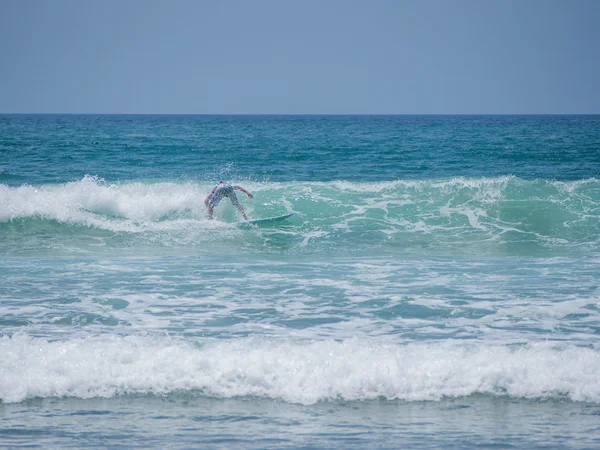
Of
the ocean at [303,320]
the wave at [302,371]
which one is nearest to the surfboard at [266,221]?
the ocean at [303,320]

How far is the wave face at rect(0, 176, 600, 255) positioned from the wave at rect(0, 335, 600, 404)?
662cm

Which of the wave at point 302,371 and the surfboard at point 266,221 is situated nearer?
the wave at point 302,371

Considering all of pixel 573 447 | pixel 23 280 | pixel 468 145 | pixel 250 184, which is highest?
pixel 468 145

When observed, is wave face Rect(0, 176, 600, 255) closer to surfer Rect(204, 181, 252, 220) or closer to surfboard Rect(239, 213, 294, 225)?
surfboard Rect(239, 213, 294, 225)

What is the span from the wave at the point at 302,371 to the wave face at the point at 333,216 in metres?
6.62

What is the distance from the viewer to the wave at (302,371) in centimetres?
610

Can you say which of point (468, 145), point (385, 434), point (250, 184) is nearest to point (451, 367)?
point (385, 434)

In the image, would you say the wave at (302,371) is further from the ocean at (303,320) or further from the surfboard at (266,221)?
the surfboard at (266,221)

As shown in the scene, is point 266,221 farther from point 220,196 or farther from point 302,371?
point 302,371

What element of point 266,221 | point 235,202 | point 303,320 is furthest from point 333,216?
point 303,320

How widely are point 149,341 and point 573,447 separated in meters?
4.40

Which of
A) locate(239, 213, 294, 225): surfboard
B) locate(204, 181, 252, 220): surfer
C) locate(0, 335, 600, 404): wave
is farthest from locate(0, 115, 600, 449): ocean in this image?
locate(204, 181, 252, 220): surfer

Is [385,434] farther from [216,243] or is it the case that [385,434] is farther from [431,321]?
[216,243]

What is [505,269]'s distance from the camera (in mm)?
11188
